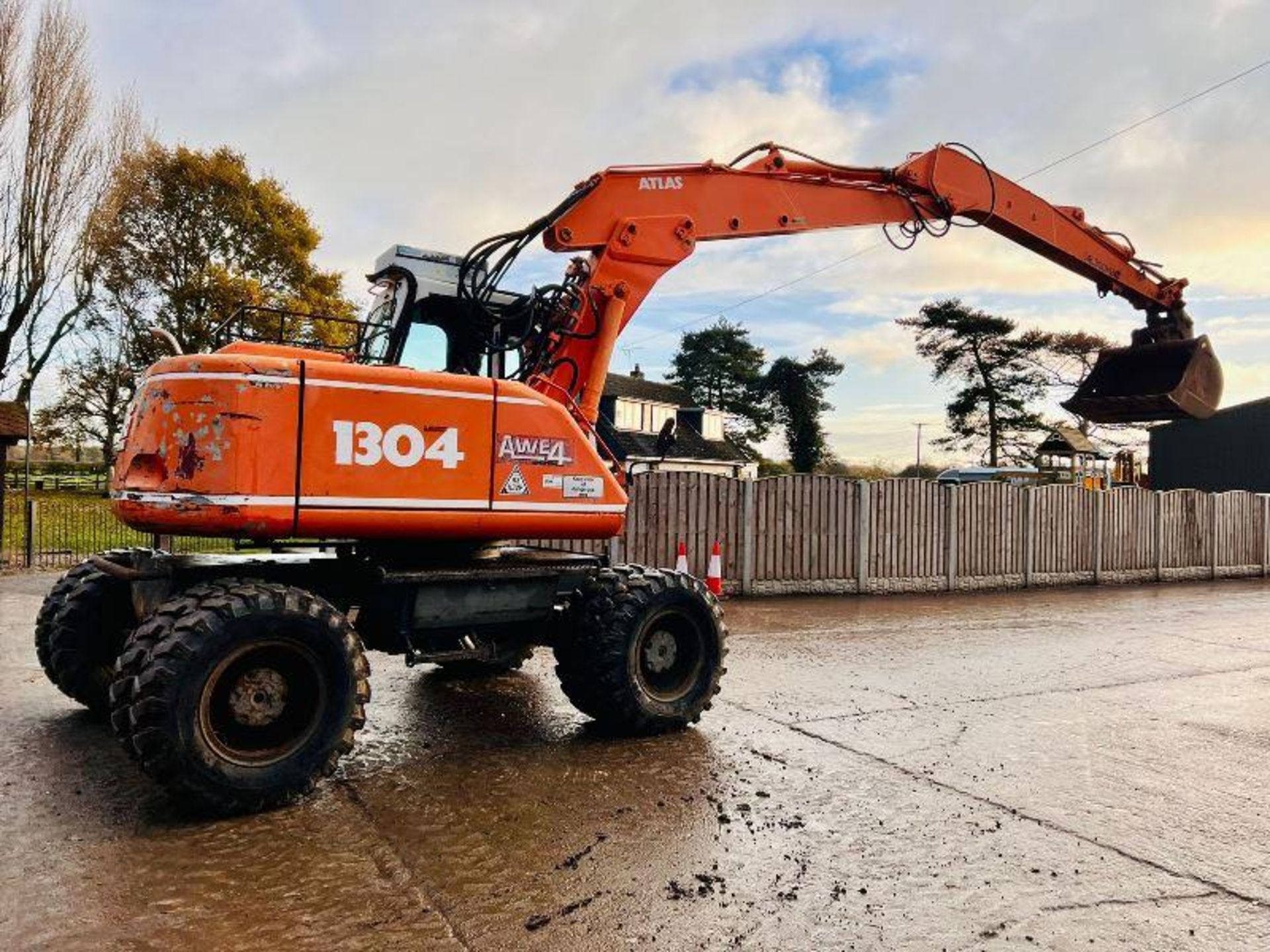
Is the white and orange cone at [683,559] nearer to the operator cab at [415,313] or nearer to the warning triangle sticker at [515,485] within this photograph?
the operator cab at [415,313]

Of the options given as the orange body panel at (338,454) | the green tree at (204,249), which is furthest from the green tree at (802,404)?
the orange body panel at (338,454)

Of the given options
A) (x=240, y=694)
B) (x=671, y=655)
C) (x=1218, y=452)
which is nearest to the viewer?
(x=240, y=694)

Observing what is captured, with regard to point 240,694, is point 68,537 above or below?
above

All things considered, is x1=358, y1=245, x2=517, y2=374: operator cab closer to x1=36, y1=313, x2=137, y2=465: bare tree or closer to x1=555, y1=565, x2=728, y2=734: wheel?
x1=555, y1=565, x2=728, y2=734: wheel

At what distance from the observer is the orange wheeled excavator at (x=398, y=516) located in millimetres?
4391

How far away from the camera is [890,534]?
14.2 metres

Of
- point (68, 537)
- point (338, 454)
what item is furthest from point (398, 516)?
point (68, 537)

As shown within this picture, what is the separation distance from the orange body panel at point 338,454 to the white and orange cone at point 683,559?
19.5ft

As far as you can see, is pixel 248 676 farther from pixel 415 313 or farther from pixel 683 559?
pixel 683 559

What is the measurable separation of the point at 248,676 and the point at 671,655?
8.47 ft

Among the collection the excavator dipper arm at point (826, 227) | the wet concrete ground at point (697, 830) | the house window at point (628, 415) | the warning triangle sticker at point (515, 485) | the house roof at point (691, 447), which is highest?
the house window at point (628, 415)

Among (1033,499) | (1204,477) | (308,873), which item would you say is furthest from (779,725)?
(1204,477)

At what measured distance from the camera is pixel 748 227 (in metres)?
7.38

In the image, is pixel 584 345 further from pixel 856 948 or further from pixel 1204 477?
pixel 1204 477
